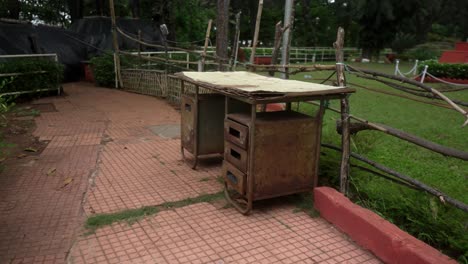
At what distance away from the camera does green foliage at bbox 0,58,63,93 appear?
959cm

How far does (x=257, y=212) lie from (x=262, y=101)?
1294 mm

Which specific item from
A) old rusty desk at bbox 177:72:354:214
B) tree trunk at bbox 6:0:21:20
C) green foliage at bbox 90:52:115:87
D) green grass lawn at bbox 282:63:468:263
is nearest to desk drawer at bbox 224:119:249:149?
old rusty desk at bbox 177:72:354:214

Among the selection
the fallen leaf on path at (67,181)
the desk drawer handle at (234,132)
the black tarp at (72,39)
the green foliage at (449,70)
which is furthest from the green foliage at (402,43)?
the fallen leaf on path at (67,181)

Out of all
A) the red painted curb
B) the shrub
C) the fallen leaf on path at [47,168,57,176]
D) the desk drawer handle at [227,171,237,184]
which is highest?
the shrub

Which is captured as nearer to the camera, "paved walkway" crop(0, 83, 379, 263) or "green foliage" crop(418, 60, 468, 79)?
"paved walkway" crop(0, 83, 379, 263)

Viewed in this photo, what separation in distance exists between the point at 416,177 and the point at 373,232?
5.54 ft

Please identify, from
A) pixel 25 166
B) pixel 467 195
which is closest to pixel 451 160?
pixel 467 195

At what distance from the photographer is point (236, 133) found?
417cm

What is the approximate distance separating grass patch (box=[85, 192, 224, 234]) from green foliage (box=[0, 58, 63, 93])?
7219 millimetres

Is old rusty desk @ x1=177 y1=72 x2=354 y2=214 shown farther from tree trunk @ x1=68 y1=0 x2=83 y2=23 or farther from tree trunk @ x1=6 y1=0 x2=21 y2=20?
tree trunk @ x1=68 y1=0 x2=83 y2=23

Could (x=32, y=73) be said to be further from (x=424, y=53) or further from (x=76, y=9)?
(x=424, y=53)

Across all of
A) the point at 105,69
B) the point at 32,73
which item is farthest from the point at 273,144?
the point at 105,69

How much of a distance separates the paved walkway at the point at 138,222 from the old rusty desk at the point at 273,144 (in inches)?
13.4

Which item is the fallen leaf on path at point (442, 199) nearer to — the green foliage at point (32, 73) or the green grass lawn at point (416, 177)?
the green grass lawn at point (416, 177)
